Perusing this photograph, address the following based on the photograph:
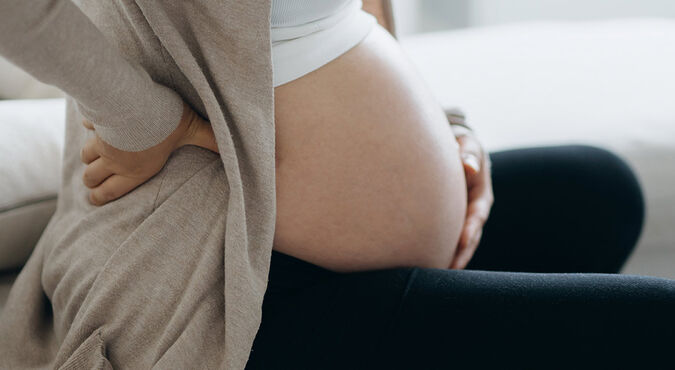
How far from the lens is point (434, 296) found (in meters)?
0.55

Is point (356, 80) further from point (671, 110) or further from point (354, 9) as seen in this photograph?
point (671, 110)

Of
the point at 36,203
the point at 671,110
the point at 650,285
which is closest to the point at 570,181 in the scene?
the point at 650,285

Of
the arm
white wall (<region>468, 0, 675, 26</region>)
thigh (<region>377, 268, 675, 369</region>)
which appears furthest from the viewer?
white wall (<region>468, 0, 675, 26</region>)

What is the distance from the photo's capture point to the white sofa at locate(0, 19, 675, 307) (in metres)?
0.76

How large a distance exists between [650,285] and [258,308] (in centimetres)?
38

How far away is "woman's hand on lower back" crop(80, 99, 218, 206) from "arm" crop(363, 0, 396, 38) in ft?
1.27

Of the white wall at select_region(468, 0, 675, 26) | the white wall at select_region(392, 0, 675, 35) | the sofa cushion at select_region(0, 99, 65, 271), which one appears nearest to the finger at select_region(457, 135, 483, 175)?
the sofa cushion at select_region(0, 99, 65, 271)

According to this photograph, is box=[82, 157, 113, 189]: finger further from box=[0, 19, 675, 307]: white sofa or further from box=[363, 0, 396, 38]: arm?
box=[363, 0, 396, 38]: arm

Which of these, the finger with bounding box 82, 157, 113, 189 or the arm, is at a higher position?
the arm

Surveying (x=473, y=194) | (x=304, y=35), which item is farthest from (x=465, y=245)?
(x=304, y=35)

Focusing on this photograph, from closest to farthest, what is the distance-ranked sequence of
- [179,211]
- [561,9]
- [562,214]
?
[179,211]
[562,214]
[561,9]

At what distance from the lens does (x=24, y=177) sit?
0.73m

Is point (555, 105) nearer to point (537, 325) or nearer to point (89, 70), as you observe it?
point (537, 325)

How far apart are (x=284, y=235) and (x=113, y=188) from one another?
18cm
